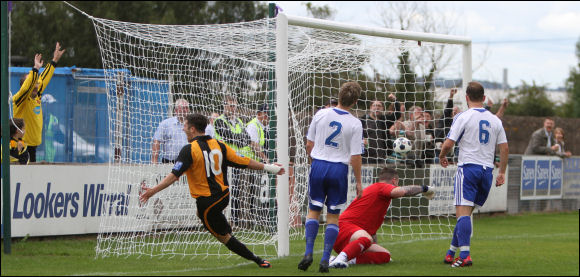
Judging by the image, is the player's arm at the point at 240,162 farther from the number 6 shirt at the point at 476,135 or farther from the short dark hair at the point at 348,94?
the number 6 shirt at the point at 476,135

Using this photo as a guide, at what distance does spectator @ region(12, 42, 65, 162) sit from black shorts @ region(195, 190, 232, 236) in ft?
11.4

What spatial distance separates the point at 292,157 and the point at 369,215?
12.9 feet

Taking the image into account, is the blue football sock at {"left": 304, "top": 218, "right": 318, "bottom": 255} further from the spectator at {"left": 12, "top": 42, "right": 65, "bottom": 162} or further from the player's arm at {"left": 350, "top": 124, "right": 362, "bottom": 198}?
the spectator at {"left": 12, "top": 42, "right": 65, "bottom": 162}

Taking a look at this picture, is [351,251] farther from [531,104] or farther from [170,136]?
[531,104]

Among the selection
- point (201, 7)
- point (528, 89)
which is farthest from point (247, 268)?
point (528, 89)

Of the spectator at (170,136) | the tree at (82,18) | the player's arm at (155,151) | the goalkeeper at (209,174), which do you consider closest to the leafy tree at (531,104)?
the tree at (82,18)

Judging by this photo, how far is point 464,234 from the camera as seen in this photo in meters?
8.28

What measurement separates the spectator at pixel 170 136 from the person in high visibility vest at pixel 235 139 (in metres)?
0.56

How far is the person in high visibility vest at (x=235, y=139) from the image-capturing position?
11219 millimetres

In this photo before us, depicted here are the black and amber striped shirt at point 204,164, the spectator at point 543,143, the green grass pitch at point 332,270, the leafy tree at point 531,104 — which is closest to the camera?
the green grass pitch at point 332,270

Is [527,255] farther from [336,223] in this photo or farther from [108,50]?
[108,50]

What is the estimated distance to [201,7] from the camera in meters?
37.0

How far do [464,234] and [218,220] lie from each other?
9.08 ft

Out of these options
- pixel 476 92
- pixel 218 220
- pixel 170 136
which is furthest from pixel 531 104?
pixel 218 220
